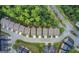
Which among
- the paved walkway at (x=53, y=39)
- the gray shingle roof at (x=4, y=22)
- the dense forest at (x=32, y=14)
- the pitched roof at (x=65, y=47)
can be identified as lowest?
the pitched roof at (x=65, y=47)

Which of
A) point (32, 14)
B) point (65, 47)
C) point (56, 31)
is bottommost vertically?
point (65, 47)

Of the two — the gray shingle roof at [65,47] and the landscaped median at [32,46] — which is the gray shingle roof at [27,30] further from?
the gray shingle roof at [65,47]

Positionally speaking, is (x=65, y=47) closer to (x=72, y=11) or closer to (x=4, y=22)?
(x=72, y=11)

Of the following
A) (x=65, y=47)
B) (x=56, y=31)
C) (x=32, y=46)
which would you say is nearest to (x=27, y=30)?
(x=32, y=46)

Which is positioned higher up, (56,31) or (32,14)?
(32,14)

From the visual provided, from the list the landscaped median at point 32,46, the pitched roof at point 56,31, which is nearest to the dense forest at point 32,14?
the pitched roof at point 56,31

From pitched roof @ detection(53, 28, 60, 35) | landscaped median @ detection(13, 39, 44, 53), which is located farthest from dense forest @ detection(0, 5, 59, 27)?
landscaped median @ detection(13, 39, 44, 53)
